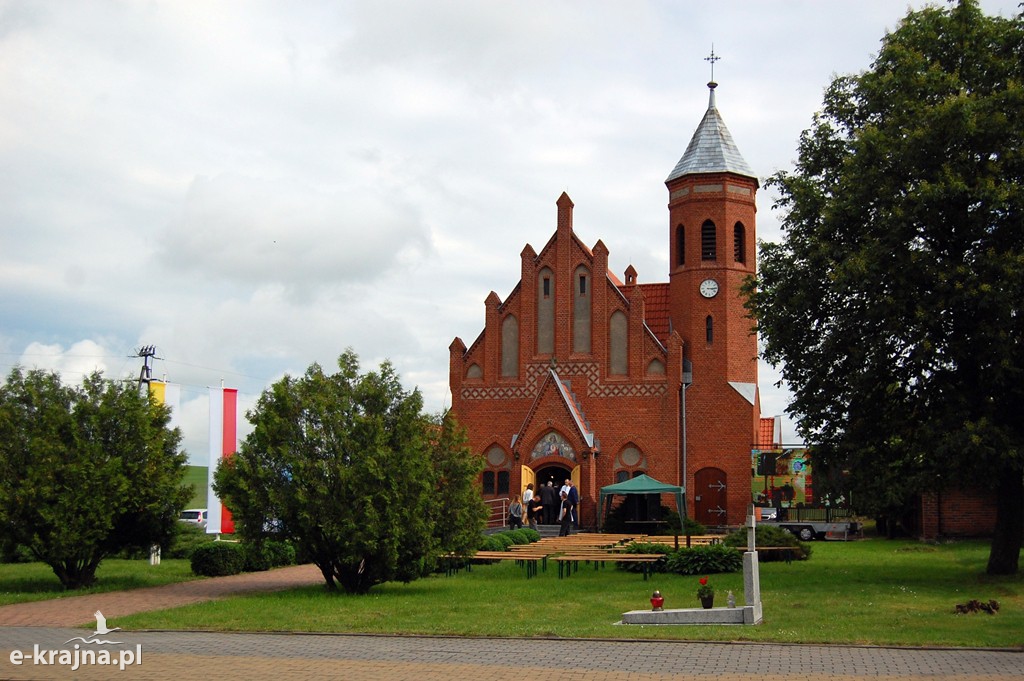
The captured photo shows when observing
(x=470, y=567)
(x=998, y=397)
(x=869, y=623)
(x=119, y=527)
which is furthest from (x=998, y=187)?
(x=119, y=527)

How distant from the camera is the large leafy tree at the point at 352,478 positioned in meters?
20.0

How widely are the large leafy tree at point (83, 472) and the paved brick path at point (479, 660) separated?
593 cm

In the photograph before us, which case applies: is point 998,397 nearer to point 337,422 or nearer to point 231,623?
point 337,422

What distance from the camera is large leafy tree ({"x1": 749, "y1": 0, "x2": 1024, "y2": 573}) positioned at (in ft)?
68.2

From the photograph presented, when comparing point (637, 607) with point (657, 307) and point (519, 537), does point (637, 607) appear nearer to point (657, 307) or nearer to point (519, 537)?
point (519, 537)

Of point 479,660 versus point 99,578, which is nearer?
point 479,660

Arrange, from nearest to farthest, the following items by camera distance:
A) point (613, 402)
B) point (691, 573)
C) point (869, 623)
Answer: point (869, 623)
point (691, 573)
point (613, 402)

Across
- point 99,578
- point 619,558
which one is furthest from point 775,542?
point 99,578

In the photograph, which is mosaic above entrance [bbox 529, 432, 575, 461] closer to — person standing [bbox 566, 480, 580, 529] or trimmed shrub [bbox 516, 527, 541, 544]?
person standing [bbox 566, 480, 580, 529]

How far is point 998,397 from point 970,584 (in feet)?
13.0

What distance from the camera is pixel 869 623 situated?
51.8 feet

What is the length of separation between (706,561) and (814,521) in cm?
1854

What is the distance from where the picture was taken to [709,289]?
4347 centimetres

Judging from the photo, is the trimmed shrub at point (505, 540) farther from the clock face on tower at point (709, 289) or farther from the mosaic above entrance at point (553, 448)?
the clock face on tower at point (709, 289)
